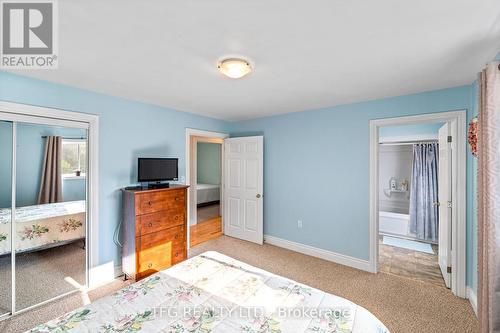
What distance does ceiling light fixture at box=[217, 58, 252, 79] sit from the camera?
184cm

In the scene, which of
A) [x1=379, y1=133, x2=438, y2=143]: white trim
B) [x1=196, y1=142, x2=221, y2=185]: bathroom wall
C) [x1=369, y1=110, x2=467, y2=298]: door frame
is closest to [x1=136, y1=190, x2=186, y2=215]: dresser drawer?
[x1=369, y1=110, x2=467, y2=298]: door frame

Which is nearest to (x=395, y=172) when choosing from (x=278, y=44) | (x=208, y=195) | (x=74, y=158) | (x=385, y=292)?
(x=385, y=292)

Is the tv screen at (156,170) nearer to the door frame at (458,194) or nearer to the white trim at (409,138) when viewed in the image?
the door frame at (458,194)

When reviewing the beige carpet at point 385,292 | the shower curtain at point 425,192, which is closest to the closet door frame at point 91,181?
the beige carpet at point 385,292

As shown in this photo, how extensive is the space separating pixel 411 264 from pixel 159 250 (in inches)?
146

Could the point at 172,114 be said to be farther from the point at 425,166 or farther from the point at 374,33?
the point at 425,166

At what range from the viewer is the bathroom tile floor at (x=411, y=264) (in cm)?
295

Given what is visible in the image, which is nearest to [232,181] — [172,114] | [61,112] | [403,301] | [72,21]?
[172,114]

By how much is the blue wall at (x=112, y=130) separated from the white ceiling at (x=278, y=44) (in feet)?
0.54

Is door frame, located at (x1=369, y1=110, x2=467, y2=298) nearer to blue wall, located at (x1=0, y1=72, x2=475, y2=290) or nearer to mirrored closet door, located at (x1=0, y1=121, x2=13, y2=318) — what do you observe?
blue wall, located at (x1=0, y1=72, x2=475, y2=290)

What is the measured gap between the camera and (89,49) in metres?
1.72

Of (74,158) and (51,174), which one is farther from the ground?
(74,158)

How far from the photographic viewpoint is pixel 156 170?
313 centimetres

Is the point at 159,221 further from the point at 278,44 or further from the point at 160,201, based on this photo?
the point at 278,44
